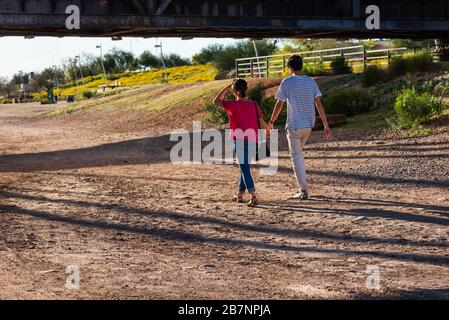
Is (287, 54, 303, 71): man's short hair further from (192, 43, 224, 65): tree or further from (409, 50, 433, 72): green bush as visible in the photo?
(192, 43, 224, 65): tree

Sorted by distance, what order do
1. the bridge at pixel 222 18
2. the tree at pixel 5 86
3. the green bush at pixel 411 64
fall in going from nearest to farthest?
the bridge at pixel 222 18 < the green bush at pixel 411 64 < the tree at pixel 5 86

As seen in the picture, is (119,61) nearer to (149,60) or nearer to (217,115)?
(149,60)

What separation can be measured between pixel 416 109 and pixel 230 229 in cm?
1134

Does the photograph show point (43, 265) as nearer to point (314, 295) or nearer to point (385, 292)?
point (314, 295)

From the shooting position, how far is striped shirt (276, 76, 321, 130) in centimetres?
1202

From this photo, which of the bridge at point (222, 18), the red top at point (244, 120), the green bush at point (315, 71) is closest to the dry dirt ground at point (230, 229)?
the red top at point (244, 120)

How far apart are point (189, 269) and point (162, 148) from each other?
17.4m

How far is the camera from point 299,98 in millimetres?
12078

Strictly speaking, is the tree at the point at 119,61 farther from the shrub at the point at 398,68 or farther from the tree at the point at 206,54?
the shrub at the point at 398,68

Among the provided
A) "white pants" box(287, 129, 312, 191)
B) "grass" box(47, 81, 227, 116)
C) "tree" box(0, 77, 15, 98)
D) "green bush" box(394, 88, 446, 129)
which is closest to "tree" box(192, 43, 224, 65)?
"tree" box(0, 77, 15, 98)

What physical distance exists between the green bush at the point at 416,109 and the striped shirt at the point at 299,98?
28.9ft

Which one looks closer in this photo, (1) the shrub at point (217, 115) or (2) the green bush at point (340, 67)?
(1) the shrub at point (217, 115)

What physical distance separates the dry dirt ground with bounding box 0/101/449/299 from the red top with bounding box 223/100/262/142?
1.02 m

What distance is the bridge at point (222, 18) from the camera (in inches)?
1303
